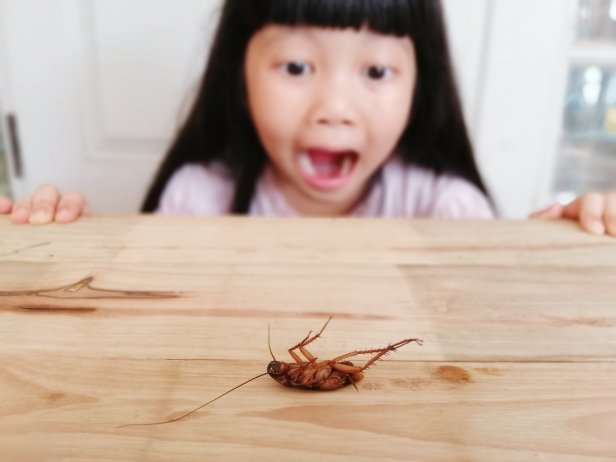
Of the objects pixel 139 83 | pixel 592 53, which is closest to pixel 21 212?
pixel 139 83

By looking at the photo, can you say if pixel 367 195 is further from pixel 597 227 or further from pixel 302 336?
pixel 302 336

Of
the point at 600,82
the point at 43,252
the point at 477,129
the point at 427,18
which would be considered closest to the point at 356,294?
the point at 43,252

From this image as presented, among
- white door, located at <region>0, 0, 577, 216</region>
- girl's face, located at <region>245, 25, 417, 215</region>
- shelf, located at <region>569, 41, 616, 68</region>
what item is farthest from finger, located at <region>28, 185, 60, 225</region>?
shelf, located at <region>569, 41, 616, 68</region>

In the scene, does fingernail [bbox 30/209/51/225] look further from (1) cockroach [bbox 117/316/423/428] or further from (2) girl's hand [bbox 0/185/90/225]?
(1) cockroach [bbox 117/316/423/428]

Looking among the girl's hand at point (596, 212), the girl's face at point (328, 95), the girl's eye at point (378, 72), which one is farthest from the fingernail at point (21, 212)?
the girl's hand at point (596, 212)

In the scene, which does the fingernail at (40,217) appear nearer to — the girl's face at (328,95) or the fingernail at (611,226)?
the girl's face at (328,95)

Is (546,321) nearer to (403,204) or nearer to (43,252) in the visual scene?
(43,252)
